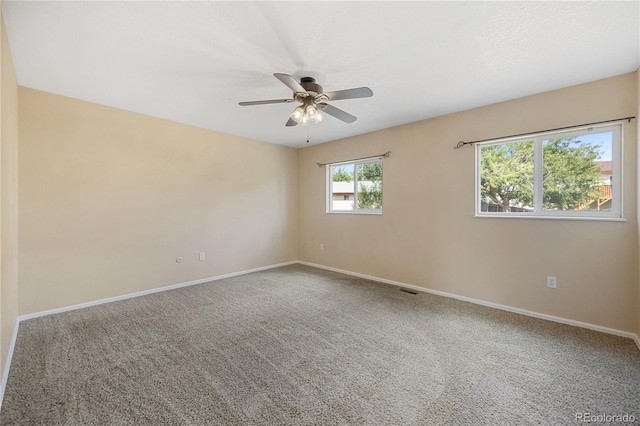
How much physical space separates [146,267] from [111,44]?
2.73 metres

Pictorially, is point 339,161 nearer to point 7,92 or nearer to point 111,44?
point 111,44

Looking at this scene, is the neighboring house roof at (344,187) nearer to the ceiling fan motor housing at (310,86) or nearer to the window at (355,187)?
the window at (355,187)

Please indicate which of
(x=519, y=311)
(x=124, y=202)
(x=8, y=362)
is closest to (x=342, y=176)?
(x=519, y=311)

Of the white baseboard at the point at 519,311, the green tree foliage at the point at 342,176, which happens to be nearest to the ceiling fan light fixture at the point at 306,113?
the green tree foliage at the point at 342,176

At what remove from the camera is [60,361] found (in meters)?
2.11

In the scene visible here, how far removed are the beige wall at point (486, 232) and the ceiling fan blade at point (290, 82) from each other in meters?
2.26

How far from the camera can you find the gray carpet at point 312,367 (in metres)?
1.61

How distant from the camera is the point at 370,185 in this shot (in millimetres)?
4617

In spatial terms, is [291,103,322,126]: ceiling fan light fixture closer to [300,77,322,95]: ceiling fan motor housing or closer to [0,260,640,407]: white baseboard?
[300,77,322,95]: ceiling fan motor housing

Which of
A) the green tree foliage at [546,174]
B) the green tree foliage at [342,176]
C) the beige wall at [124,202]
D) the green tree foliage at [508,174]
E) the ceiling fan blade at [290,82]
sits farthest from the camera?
the green tree foliage at [342,176]

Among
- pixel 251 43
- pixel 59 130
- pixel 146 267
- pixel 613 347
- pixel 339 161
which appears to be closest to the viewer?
pixel 251 43

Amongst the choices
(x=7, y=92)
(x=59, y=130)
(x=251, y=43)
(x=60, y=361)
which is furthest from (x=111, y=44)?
(x=60, y=361)

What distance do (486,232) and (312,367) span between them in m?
2.63

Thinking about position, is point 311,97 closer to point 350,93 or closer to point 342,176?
point 350,93
